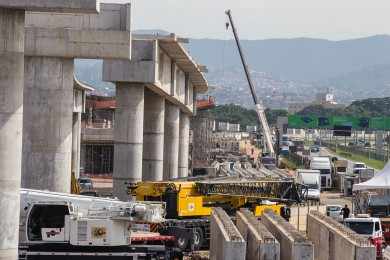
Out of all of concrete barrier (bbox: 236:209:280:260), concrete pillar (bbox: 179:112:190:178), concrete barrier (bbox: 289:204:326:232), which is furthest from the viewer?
concrete pillar (bbox: 179:112:190:178)

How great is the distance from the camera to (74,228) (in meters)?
26.1

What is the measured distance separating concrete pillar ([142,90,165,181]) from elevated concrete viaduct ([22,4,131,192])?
82.5 feet

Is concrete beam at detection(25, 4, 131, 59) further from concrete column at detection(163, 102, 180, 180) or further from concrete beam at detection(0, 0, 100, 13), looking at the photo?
concrete column at detection(163, 102, 180, 180)

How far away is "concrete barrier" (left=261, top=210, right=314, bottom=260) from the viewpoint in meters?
23.5

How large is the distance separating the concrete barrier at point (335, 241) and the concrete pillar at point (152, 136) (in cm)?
2442

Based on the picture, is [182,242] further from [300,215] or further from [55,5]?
[55,5]

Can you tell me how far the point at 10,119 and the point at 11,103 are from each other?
0.29 metres

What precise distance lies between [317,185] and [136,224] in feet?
140

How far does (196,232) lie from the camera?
37531mm

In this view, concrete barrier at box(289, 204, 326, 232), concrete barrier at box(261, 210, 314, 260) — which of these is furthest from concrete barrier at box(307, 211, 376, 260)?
concrete barrier at box(289, 204, 326, 232)

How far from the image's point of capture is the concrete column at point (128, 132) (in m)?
46.6

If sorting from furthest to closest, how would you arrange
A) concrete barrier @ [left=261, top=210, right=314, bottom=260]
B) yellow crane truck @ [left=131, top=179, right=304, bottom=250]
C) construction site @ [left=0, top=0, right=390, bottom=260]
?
1. yellow crane truck @ [left=131, top=179, right=304, bottom=250]
2. concrete barrier @ [left=261, top=210, right=314, bottom=260]
3. construction site @ [left=0, top=0, right=390, bottom=260]

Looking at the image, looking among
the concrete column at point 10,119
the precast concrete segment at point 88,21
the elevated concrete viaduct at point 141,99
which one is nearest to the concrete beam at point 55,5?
the concrete column at point 10,119

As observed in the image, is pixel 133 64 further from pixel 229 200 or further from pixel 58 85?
pixel 58 85
